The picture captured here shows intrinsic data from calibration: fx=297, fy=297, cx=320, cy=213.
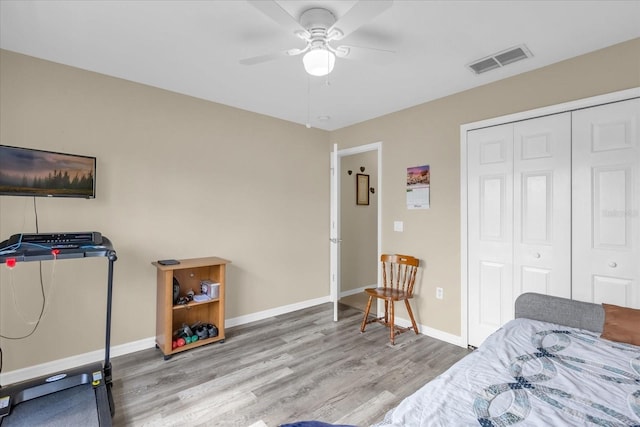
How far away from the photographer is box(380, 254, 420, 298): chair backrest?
332 cm

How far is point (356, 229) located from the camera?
497 centimetres

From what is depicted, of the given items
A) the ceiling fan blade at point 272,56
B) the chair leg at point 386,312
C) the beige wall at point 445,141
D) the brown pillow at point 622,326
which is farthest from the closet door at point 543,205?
the ceiling fan blade at point 272,56

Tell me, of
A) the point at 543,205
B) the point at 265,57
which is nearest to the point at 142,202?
the point at 265,57

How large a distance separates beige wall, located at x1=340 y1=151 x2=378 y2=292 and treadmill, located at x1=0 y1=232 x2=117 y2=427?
3.29 m

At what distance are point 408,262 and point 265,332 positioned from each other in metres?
1.79

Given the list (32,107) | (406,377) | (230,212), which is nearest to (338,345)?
(406,377)

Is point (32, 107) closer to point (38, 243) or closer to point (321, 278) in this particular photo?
point (38, 243)

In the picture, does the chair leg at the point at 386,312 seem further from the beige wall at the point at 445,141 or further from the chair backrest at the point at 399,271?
the beige wall at the point at 445,141

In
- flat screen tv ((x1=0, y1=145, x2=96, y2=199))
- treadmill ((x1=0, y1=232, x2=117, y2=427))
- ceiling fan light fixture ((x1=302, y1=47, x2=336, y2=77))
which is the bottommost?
treadmill ((x1=0, y1=232, x2=117, y2=427))

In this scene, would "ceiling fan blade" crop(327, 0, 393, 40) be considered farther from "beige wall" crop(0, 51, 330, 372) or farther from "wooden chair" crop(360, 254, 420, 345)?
"wooden chair" crop(360, 254, 420, 345)

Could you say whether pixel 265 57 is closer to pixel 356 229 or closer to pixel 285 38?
pixel 285 38

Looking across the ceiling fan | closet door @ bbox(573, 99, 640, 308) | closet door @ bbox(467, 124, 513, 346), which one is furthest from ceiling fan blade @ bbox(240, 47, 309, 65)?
closet door @ bbox(573, 99, 640, 308)

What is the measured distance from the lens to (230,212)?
3512 mm

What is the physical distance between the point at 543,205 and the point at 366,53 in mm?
1956
